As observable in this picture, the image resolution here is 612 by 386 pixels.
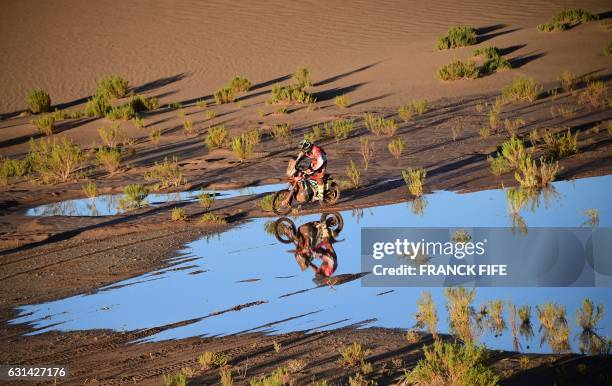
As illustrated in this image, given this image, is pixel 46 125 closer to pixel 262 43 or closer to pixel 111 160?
pixel 111 160

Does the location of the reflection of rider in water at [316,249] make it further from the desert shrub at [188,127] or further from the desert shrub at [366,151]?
the desert shrub at [188,127]

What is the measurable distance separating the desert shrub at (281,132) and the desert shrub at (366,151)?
2430 millimetres

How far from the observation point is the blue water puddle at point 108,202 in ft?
51.8

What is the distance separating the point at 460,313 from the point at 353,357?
55.2 inches

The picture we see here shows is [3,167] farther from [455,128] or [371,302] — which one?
[371,302]

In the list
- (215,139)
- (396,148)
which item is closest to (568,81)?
(396,148)

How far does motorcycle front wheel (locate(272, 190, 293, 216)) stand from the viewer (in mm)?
14320

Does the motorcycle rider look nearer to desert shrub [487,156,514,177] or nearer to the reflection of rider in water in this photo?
the reflection of rider in water

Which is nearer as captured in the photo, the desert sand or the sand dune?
the desert sand

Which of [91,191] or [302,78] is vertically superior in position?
[302,78]

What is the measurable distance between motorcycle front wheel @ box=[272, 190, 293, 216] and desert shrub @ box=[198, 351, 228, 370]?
6.87m

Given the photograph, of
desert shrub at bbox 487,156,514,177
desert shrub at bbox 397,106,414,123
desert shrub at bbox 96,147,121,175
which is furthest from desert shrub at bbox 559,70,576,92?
desert shrub at bbox 96,147,121,175

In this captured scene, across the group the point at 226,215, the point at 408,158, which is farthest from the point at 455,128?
the point at 226,215

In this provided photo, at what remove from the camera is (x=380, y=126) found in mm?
22703
